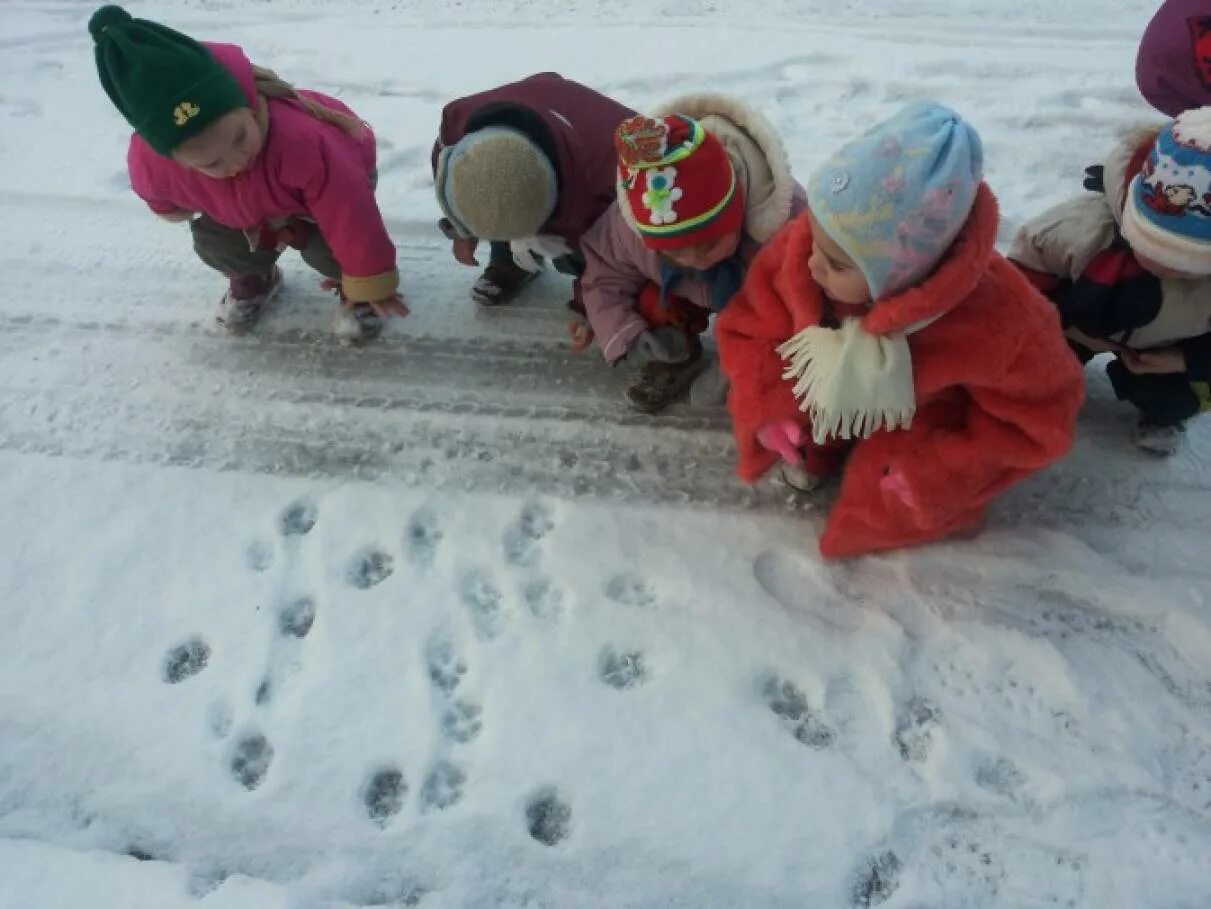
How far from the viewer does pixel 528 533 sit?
1.94 metres

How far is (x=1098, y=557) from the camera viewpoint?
181 cm

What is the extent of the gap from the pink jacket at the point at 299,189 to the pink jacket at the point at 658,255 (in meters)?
0.52

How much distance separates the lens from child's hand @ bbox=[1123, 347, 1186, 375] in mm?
1786

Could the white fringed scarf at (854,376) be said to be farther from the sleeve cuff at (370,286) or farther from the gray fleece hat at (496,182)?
the sleeve cuff at (370,286)

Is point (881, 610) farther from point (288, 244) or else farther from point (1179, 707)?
point (288, 244)

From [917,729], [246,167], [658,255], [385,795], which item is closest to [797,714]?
[917,729]

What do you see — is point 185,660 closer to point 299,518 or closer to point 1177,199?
point 299,518

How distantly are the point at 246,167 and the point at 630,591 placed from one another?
1246 millimetres

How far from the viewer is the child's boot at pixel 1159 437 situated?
1944 millimetres

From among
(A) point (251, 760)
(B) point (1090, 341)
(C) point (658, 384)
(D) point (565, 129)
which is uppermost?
(D) point (565, 129)

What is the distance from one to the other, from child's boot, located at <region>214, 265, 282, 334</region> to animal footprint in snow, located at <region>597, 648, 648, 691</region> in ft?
4.59

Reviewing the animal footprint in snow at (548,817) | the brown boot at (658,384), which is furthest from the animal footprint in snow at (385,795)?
the brown boot at (658,384)

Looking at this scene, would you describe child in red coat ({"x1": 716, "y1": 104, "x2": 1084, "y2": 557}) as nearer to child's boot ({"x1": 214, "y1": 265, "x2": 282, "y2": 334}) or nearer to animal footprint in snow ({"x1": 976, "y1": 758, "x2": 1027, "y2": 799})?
animal footprint in snow ({"x1": 976, "y1": 758, "x2": 1027, "y2": 799})

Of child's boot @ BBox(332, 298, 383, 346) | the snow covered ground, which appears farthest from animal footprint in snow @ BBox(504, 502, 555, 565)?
child's boot @ BBox(332, 298, 383, 346)
